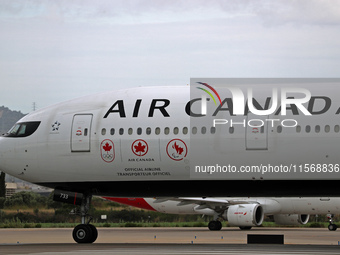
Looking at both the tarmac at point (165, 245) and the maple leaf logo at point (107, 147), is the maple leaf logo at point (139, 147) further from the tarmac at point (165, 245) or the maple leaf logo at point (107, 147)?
the tarmac at point (165, 245)

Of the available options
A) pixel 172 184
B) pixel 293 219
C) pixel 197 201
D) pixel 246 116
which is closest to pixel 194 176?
pixel 172 184

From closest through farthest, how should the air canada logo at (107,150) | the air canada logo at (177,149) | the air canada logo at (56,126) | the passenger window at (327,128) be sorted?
1. the passenger window at (327,128)
2. the air canada logo at (177,149)
3. the air canada logo at (107,150)
4. the air canada logo at (56,126)

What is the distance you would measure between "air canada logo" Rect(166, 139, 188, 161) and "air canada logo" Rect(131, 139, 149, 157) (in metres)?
0.68

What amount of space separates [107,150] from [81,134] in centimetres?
103

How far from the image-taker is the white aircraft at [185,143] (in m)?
→ 19.7

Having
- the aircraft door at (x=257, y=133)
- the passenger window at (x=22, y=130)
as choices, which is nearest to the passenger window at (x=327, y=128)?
the aircraft door at (x=257, y=133)

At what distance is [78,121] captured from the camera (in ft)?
71.1

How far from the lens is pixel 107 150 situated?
21.0 m

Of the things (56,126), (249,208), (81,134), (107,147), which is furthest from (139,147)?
(249,208)

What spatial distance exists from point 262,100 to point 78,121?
223 inches

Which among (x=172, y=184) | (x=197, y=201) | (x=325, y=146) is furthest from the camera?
(x=197, y=201)

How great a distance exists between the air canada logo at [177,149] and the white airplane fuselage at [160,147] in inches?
1.1

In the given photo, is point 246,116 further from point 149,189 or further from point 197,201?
point 197,201

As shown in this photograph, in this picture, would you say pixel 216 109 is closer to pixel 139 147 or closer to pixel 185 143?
pixel 185 143
